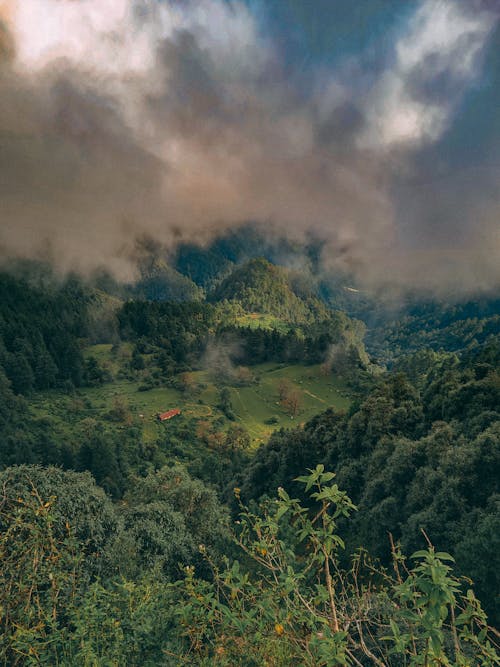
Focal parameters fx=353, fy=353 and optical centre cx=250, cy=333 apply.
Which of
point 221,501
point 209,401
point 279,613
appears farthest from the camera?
point 209,401

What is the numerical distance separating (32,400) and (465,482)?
110856 millimetres

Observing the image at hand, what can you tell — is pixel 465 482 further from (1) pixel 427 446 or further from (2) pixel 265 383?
(2) pixel 265 383

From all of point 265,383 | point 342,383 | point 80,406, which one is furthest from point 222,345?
point 80,406

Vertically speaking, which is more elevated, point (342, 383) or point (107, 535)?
point (342, 383)

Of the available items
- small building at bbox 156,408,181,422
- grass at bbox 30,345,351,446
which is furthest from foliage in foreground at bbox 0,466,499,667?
small building at bbox 156,408,181,422

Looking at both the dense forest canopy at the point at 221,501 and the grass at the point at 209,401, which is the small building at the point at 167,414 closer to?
the grass at the point at 209,401

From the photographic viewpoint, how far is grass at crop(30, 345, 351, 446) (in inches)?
3631

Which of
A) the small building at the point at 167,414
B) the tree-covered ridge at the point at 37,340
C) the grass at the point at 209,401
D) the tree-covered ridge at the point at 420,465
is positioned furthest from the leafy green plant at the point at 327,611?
the tree-covered ridge at the point at 37,340

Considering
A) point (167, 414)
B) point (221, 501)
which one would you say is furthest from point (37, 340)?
point (221, 501)

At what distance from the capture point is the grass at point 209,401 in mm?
92238

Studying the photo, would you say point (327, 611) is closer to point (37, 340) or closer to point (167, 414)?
point (167, 414)

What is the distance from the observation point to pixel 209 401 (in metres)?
106

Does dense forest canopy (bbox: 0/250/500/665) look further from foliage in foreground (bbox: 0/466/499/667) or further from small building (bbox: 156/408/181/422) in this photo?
small building (bbox: 156/408/181/422)

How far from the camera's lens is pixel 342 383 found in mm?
114812
